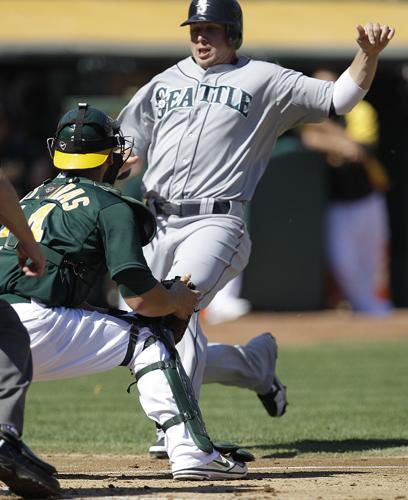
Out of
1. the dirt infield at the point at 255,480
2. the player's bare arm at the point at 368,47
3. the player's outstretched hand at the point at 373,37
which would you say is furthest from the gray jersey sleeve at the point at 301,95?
the dirt infield at the point at 255,480

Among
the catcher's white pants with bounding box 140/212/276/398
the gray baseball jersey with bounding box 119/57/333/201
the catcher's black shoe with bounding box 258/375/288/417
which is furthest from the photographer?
the catcher's black shoe with bounding box 258/375/288/417

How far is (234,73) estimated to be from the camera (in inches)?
264

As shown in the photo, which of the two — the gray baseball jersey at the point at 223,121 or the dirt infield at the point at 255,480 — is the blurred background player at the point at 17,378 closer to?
the dirt infield at the point at 255,480

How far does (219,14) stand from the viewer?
6.61 m

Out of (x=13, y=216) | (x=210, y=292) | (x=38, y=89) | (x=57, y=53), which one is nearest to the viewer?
(x=13, y=216)

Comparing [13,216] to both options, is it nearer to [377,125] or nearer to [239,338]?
[239,338]

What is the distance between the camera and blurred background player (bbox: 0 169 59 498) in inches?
181

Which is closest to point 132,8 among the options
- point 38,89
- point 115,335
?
point 38,89

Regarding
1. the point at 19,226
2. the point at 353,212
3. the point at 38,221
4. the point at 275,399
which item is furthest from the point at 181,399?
the point at 353,212

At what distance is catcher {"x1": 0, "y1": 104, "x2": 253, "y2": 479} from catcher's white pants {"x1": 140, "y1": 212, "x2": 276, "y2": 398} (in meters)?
0.94

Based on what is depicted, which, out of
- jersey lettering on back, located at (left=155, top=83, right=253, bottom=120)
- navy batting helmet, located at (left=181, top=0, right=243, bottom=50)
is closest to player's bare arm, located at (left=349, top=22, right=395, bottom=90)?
jersey lettering on back, located at (left=155, top=83, right=253, bottom=120)

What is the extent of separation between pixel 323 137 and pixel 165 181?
8.22 m

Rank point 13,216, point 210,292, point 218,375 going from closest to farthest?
1. point 13,216
2. point 210,292
3. point 218,375

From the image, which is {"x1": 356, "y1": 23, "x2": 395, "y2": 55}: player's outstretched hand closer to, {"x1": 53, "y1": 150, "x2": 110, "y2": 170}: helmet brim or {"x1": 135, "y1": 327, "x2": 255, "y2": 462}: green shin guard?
{"x1": 53, "y1": 150, "x2": 110, "y2": 170}: helmet brim
